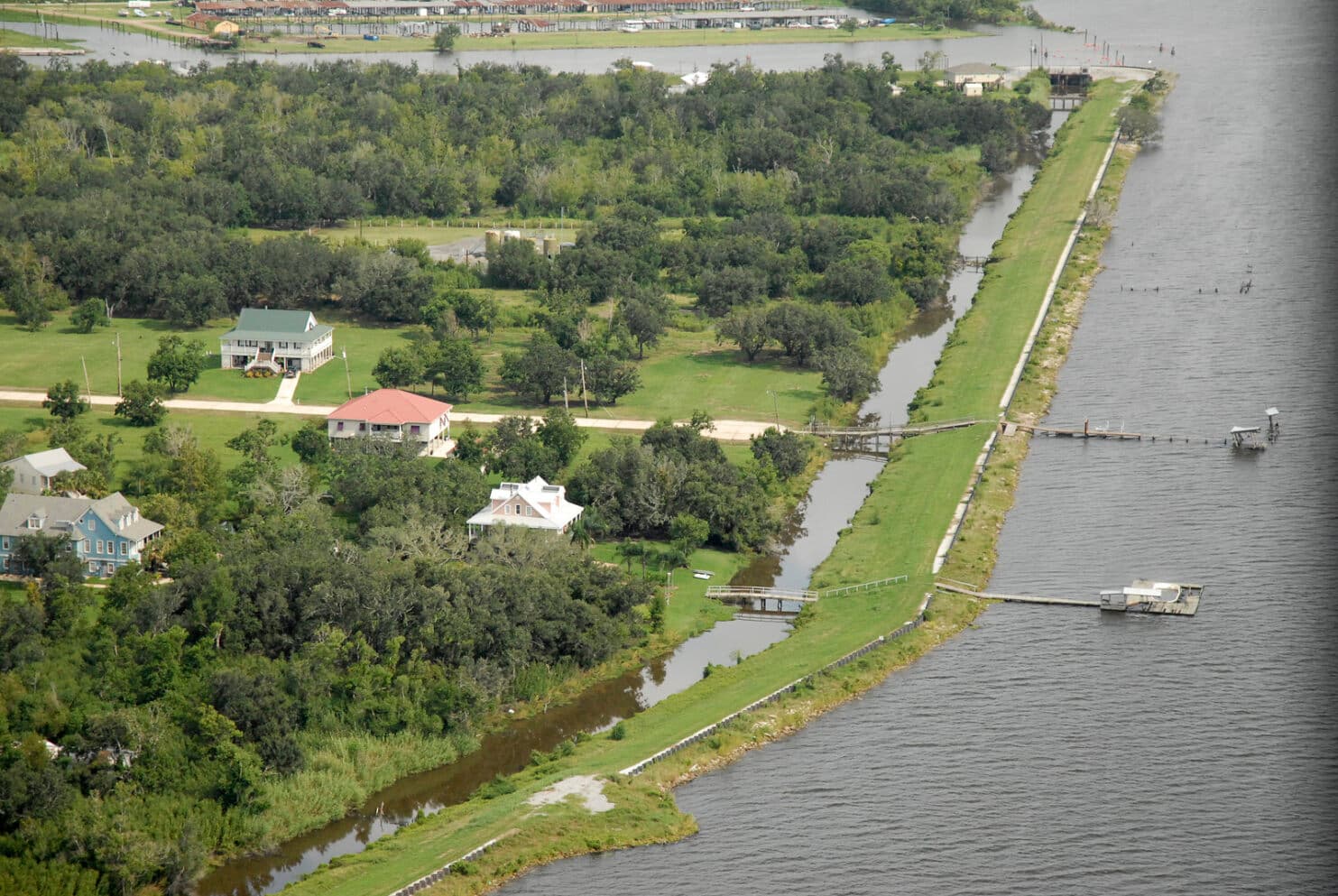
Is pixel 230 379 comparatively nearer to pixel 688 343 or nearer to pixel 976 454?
pixel 688 343

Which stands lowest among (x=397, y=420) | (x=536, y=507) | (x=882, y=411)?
(x=882, y=411)

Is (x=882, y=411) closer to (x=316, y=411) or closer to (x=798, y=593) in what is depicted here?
(x=798, y=593)

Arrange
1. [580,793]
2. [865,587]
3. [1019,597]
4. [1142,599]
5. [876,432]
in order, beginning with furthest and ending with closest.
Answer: [876,432]
[865,587]
[1019,597]
[1142,599]
[580,793]

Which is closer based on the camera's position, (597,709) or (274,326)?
(597,709)

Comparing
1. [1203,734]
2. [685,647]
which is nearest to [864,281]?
[685,647]

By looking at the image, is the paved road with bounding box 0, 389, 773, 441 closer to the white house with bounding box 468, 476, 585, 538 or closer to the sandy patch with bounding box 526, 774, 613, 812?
the white house with bounding box 468, 476, 585, 538

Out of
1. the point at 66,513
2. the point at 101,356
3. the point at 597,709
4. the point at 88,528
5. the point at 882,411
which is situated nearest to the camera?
the point at 597,709

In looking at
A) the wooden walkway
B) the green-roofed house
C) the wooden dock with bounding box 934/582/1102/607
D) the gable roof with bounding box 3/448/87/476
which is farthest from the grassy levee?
the green-roofed house

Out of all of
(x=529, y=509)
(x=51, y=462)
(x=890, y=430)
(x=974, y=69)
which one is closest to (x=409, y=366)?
(x=51, y=462)

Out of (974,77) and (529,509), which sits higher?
(974,77)
